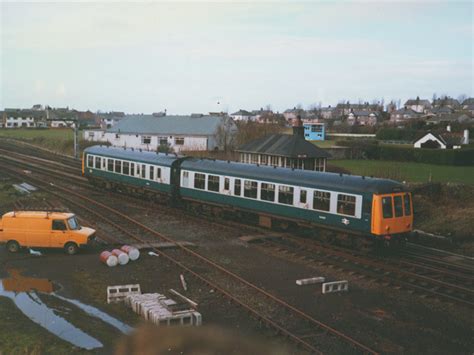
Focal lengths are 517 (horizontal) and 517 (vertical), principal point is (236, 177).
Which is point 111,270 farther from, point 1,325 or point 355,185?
point 355,185

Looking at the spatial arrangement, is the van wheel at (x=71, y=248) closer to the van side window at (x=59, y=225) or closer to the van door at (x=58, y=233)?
the van door at (x=58, y=233)

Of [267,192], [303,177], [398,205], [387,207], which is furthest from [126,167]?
[398,205]

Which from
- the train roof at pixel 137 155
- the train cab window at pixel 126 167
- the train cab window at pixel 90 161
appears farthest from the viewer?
the train cab window at pixel 90 161

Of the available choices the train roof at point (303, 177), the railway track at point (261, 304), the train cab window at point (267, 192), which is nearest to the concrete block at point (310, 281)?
the railway track at point (261, 304)

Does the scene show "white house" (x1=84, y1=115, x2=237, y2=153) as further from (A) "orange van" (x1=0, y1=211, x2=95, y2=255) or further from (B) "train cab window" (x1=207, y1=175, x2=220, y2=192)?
(A) "orange van" (x1=0, y1=211, x2=95, y2=255)

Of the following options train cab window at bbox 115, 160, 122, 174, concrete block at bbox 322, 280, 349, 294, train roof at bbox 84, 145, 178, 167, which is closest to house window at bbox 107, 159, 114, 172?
train roof at bbox 84, 145, 178, 167

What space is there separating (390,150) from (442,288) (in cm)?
3867

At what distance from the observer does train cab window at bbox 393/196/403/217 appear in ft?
70.9

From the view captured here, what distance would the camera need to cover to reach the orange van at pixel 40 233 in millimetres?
21703

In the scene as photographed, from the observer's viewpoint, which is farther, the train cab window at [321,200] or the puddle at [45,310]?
the train cab window at [321,200]

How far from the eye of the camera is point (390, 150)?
2165 inches

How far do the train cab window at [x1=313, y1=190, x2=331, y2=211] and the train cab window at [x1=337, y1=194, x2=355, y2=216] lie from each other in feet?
1.88

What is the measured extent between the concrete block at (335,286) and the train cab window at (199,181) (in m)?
13.8

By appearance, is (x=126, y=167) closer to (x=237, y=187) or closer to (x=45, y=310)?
(x=237, y=187)
